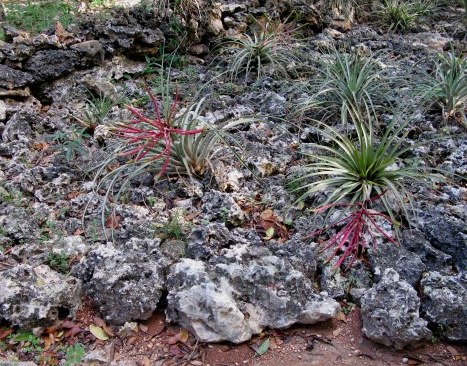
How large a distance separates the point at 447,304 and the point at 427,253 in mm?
357

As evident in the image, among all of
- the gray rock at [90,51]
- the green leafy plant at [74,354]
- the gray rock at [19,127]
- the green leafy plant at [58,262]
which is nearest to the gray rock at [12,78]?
the gray rock at [19,127]

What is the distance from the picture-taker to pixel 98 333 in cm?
209

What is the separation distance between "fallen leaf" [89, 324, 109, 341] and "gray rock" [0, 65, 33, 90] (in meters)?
2.30

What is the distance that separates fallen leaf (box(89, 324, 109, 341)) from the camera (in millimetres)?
2080

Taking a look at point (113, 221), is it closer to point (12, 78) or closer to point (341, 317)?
point (341, 317)

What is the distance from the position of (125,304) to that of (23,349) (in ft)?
1.50

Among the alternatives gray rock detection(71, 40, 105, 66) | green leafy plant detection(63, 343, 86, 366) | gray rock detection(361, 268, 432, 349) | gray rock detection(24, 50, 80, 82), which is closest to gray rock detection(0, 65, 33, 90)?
gray rock detection(24, 50, 80, 82)

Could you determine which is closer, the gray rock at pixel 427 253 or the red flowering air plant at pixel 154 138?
the gray rock at pixel 427 253

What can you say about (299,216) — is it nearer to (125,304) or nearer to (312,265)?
(312,265)

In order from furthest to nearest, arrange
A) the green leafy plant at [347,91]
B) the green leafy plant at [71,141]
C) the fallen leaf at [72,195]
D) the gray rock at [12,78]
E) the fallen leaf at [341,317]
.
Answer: the gray rock at [12,78]
the green leafy plant at [347,91]
the green leafy plant at [71,141]
the fallen leaf at [72,195]
the fallen leaf at [341,317]

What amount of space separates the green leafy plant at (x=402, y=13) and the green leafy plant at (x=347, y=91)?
1.91 m

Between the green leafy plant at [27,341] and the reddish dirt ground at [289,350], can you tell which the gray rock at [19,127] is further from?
the reddish dirt ground at [289,350]

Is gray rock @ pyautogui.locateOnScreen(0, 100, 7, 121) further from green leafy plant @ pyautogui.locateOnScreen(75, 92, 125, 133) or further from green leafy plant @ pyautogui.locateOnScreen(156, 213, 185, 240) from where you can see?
green leafy plant @ pyautogui.locateOnScreen(156, 213, 185, 240)

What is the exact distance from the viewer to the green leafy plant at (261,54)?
4156 millimetres
